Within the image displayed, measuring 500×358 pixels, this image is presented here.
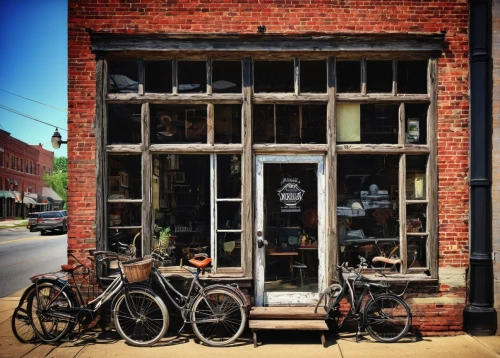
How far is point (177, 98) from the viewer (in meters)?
6.84

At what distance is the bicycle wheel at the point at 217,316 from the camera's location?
6.10 meters

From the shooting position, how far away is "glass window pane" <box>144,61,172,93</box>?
692 centimetres

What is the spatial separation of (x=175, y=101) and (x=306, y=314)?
13.0 feet

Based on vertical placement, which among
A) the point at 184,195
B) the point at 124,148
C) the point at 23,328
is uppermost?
the point at 124,148

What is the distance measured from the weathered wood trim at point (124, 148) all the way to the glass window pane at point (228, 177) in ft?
4.31

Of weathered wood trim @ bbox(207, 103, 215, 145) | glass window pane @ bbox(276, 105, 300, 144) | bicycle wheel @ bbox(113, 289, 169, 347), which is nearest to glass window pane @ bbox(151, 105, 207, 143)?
weathered wood trim @ bbox(207, 103, 215, 145)

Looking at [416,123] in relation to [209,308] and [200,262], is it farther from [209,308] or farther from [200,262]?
[209,308]

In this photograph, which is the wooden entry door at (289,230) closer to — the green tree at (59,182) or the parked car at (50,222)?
the parked car at (50,222)

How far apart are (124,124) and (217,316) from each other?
11.2ft

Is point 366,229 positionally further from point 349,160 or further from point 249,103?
point 249,103

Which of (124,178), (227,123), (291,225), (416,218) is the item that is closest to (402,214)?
(416,218)

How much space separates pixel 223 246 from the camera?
6844 mm

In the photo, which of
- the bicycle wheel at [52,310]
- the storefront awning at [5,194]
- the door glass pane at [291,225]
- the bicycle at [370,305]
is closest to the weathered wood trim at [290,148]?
the door glass pane at [291,225]

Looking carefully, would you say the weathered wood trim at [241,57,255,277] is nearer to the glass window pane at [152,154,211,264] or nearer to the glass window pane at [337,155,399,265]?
the glass window pane at [152,154,211,264]
